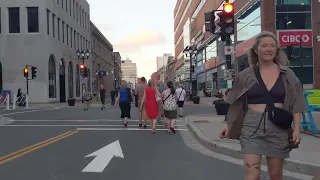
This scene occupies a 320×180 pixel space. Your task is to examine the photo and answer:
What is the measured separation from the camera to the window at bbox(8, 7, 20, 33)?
136 ft

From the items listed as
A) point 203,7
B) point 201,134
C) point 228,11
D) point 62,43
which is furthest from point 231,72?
point 203,7

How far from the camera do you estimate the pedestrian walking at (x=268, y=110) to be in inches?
143

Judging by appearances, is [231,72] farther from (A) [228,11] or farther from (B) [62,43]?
(B) [62,43]

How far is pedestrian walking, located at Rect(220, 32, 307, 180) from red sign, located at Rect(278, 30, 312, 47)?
32641 millimetres

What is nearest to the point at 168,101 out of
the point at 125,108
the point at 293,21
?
the point at 125,108

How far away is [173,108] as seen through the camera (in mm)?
12953

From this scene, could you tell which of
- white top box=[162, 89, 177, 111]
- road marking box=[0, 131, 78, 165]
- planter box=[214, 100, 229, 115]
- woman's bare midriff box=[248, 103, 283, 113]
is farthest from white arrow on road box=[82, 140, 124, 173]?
planter box=[214, 100, 229, 115]

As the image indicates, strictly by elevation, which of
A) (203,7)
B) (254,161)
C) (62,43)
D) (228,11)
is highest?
(203,7)

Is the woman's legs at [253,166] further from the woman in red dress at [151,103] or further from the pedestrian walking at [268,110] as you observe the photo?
the woman in red dress at [151,103]

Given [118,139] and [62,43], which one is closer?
[118,139]

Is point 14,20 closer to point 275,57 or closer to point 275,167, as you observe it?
point 275,57

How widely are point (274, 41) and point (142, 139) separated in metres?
Result: 8.09

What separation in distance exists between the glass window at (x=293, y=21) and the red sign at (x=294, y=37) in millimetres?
607

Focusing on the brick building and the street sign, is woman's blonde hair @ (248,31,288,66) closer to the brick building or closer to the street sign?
the street sign
